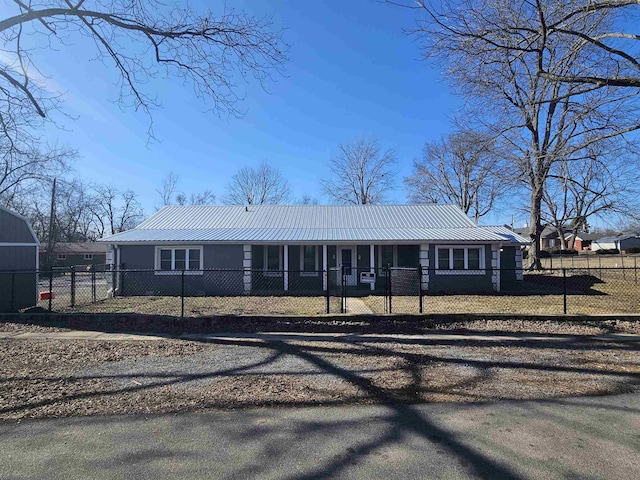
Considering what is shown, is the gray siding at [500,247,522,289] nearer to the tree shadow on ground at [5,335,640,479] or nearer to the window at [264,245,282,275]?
the window at [264,245,282,275]

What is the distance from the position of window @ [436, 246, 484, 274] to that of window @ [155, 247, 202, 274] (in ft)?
33.7

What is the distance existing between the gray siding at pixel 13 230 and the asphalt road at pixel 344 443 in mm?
9203

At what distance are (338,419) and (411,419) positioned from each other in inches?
28.6

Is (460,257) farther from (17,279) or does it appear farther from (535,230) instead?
(535,230)

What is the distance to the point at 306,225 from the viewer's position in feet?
67.7

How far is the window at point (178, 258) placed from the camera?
1772 centimetres

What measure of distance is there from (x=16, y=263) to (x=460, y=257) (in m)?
15.7

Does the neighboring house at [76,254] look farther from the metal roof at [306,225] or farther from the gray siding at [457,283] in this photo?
the gray siding at [457,283]

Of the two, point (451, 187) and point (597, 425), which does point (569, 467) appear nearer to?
point (597, 425)

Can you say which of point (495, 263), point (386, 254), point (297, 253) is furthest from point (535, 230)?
point (297, 253)

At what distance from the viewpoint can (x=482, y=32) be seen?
9.66 meters

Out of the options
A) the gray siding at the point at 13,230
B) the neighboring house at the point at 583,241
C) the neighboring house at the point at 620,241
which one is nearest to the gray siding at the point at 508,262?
the gray siding at the point at 13,230

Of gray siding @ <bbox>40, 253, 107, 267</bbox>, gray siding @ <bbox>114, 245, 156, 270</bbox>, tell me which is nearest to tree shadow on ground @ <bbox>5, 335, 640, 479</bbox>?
gray siding @ <bbox>114, 245, 156, 270</bbox>

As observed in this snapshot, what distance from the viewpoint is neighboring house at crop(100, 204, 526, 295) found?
56.5 feet
